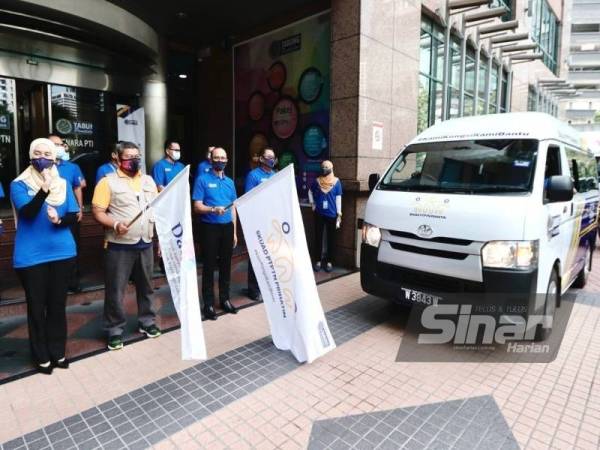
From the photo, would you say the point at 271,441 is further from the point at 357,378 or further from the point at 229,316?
the point at 229,316

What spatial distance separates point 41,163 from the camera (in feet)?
11.0

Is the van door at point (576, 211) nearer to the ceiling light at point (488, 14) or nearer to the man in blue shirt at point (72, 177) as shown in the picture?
the ceiling light at point (488, 14)

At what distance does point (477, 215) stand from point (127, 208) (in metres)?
3.26

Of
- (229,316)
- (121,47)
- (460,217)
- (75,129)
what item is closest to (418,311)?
(460,217)

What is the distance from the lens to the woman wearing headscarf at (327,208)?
23.2 ft

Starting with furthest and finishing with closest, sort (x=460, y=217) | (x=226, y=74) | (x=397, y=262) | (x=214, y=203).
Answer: (x=226, y=74)
(x=214, y=203)
(x=397, y=262)
(x=460, y=217)

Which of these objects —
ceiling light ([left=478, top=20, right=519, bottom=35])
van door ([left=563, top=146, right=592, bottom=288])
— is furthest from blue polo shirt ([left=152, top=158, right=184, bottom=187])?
ceiling light ([left=478, top=20, right=519, bottom=35])

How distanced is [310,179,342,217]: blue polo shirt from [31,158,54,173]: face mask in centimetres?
446

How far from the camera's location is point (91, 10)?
6121 millimetres

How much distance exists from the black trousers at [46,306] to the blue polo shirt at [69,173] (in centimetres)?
172

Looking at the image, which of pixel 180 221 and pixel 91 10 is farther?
pixel 91 10

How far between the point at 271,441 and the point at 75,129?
799cm

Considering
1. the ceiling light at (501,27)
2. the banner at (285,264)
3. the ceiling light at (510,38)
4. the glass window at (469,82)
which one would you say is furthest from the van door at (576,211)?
the ceiling light at (510,38)

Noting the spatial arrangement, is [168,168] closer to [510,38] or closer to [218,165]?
[218,165]
